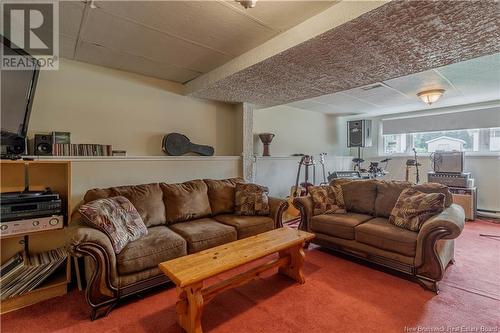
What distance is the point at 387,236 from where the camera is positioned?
8.05ft

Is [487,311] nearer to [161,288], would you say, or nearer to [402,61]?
[402,61]

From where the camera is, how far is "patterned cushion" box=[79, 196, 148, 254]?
6.52 ft

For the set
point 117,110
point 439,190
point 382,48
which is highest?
point 382,48

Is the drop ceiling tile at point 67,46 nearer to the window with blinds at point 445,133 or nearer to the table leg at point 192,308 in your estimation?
the table leg at point 192,308

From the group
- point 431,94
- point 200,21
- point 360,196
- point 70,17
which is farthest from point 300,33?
point 431,94

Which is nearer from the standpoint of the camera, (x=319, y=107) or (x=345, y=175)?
(x=345, y=175)

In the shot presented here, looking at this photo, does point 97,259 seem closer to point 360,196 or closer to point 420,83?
point 360,196

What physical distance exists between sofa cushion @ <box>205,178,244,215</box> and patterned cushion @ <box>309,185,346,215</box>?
1102 mm

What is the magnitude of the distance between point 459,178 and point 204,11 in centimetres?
514

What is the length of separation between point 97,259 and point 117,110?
1.97 metres

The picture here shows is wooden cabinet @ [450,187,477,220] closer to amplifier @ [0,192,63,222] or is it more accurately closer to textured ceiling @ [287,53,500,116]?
textured ceiling @ [287,53,500,116]

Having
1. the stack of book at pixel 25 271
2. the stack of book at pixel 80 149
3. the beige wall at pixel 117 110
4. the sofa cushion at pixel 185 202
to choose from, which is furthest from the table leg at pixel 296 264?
the stack of book at pixel 80 149

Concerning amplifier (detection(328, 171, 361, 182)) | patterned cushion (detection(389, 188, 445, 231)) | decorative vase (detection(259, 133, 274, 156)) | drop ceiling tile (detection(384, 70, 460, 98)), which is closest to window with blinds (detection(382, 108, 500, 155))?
drop ceiling tile (detection(384, 70, 460, 98))

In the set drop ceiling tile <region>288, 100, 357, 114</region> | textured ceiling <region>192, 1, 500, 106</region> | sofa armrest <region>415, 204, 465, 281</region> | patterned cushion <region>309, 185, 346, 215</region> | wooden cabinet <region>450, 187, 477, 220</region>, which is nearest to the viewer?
textured ceiling <region>192, 1, 500, 106</region>
